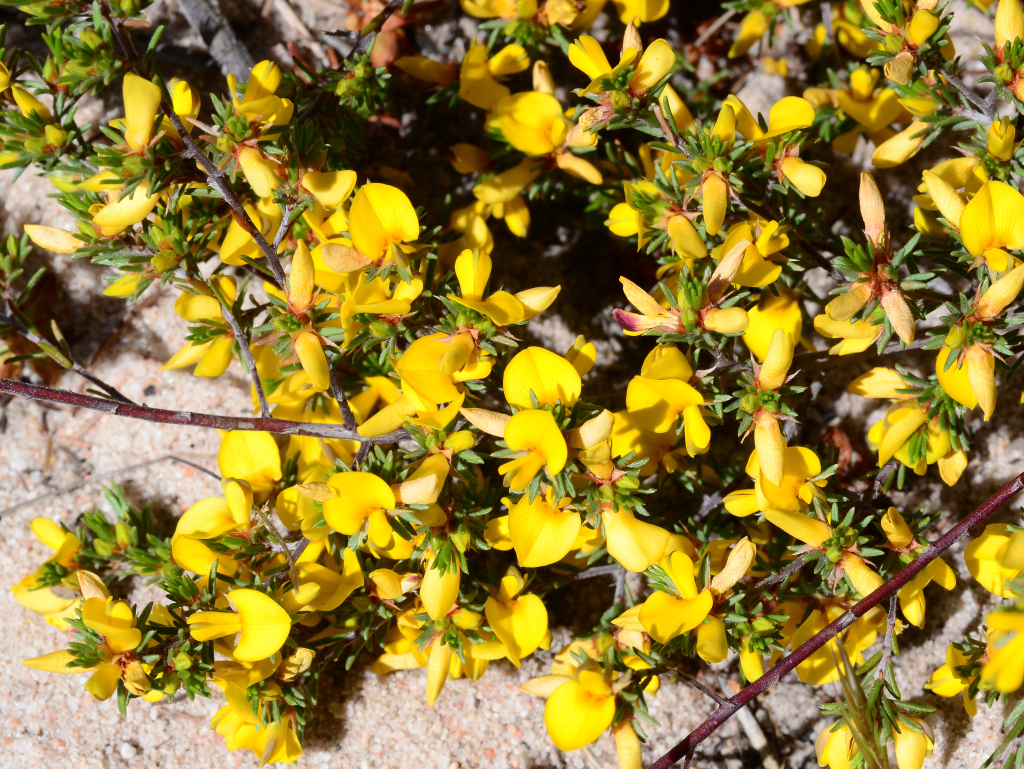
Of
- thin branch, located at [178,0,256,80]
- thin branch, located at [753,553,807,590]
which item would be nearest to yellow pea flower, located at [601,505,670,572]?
thin branch, located at [753,553,807,590]

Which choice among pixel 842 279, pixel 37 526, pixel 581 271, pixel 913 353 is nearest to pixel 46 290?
pixel 37 526

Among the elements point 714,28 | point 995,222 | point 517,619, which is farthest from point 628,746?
point 714,28

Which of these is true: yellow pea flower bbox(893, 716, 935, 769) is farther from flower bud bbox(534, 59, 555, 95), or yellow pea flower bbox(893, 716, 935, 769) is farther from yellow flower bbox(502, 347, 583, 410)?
flower bud bbox(534, 59, 555, 95)

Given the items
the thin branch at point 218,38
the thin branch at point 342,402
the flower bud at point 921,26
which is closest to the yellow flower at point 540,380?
the thin branch at point 342,402

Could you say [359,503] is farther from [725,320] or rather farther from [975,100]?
[975,100]

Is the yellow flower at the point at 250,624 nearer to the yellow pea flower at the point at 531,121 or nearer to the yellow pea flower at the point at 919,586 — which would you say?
the yellow pea flower at the point at 531,121

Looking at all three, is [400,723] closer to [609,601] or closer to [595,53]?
[609,601]
